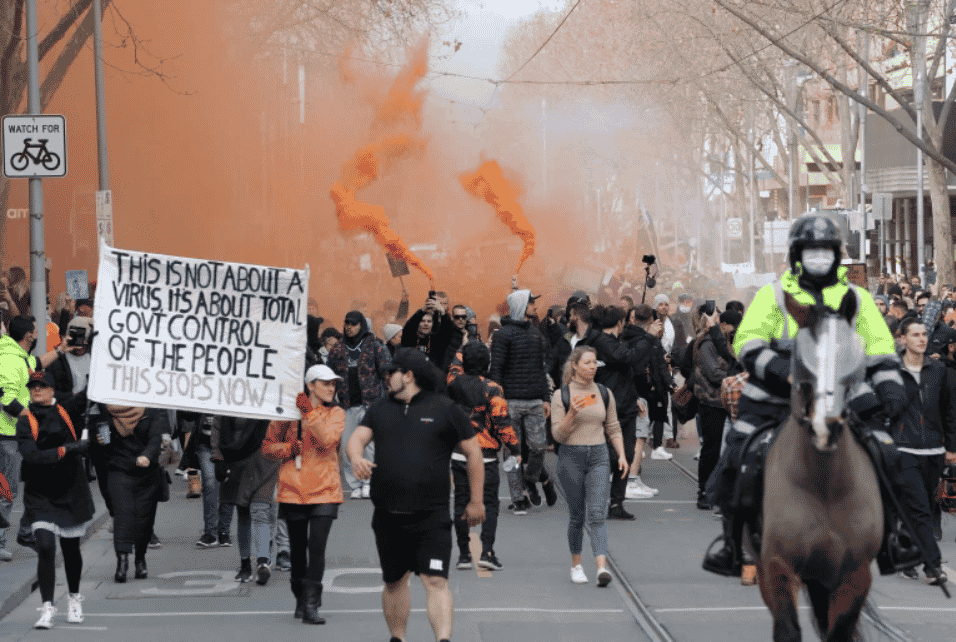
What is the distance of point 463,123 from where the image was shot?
47.4 m

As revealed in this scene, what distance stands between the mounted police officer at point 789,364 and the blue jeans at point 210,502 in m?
6.41

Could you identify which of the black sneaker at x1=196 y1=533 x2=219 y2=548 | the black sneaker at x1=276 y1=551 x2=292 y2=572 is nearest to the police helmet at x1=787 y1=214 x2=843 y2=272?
the black sneaker at x1=276 y1=551 x2=292 y2=572

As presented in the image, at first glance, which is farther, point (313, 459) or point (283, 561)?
point (283, 561)

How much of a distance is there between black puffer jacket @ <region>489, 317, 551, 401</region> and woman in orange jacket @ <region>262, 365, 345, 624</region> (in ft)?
13.3

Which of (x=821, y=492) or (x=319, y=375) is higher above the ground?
(x=319, y=375)

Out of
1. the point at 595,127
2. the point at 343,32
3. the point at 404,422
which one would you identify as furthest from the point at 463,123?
the point at 404,422

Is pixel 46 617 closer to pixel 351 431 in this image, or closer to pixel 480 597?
pixel 480 597

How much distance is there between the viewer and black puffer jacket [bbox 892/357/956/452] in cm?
1170

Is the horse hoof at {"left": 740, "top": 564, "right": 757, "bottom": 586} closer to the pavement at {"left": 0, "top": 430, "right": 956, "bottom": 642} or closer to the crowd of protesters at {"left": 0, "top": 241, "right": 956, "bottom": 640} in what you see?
the pavement at {"left": 0, "top": 430, "right": 956, "bottom": 642}

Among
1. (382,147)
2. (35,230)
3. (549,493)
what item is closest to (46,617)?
(549,493)

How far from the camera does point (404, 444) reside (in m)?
8.10

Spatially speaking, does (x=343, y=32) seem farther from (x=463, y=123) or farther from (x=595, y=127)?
(x=595, y=127)

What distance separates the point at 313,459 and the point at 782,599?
411cm

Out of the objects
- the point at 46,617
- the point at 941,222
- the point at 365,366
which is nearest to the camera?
the point at 46,617
